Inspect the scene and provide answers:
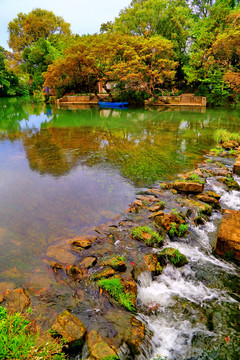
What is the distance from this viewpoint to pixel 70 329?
2627mm

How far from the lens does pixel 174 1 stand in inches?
1345

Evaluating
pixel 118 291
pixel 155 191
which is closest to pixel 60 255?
pixel 118 291

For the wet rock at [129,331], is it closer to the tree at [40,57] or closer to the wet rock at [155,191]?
the wet rock at [155,191]

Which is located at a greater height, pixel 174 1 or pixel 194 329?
pixel 174 1

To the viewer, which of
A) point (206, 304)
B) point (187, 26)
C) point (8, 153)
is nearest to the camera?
point (206, 304)

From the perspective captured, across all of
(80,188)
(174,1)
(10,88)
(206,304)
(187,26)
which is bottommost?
(206,304)

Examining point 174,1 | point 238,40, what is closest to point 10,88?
point 174,1

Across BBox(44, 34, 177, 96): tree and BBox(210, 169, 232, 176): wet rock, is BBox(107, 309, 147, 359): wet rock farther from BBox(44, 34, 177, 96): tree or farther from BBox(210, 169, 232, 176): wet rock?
BBox(44, 34, 177, 96): tree

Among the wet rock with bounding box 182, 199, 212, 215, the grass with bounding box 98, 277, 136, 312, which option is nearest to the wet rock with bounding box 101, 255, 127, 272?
the grass with bounding box 98, 277, 136, 312

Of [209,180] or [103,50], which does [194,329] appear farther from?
[103,50]

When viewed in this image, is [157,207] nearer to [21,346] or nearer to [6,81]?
[21,346]

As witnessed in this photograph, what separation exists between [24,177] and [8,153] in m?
3.67

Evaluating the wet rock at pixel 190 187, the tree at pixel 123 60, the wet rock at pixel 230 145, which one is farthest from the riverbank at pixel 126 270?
the tree at pixel 123 60

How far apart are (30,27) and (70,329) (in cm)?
6760
